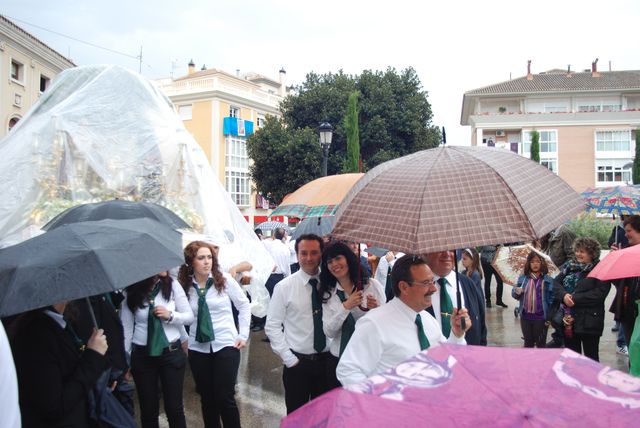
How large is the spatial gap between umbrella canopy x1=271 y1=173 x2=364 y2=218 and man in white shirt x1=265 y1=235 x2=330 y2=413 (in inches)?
11.2

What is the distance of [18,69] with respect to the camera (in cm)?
2583

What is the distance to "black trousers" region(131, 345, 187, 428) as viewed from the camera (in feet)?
13.3

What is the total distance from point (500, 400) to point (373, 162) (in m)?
27.0

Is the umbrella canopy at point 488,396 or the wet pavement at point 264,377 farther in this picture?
the wet pavement at point 264,377

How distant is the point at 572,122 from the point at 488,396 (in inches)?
1905

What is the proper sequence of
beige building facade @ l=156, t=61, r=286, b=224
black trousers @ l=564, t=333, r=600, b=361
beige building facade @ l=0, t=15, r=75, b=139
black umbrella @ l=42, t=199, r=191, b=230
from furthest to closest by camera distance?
1. beige building facade @ l=156, t=61, r=286, b=224
2. beige building facade @ l=0, t=15, r=75, b=139
3. black trousers @ l=564, t=333, r=600, b=361
4. black umbrella @ l=42, t=199, r=191, b=230

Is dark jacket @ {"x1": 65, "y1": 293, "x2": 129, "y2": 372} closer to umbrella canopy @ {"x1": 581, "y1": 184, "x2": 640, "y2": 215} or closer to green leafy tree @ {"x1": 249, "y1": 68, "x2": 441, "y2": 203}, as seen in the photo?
umbrella canopy @ {"x1": 581, "y1": 184, "x2": 640, "y2": 215}

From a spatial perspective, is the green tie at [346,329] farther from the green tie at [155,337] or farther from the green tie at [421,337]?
the green tie at [155,337]

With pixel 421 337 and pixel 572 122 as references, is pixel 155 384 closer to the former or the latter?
pixel 421 337

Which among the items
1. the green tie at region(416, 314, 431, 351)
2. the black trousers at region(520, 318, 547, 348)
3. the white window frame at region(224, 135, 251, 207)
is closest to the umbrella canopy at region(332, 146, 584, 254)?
the green tie at region(416, 314, 431, 351)

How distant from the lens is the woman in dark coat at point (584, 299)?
5254 millimetres

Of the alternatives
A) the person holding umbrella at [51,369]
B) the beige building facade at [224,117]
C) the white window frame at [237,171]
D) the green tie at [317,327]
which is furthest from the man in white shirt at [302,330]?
the white window frame at [237,171]

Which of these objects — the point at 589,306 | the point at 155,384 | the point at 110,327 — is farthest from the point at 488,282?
the point at 110,327

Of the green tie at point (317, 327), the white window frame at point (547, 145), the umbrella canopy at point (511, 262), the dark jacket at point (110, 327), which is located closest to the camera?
the dark jacket at point (110, 327)
